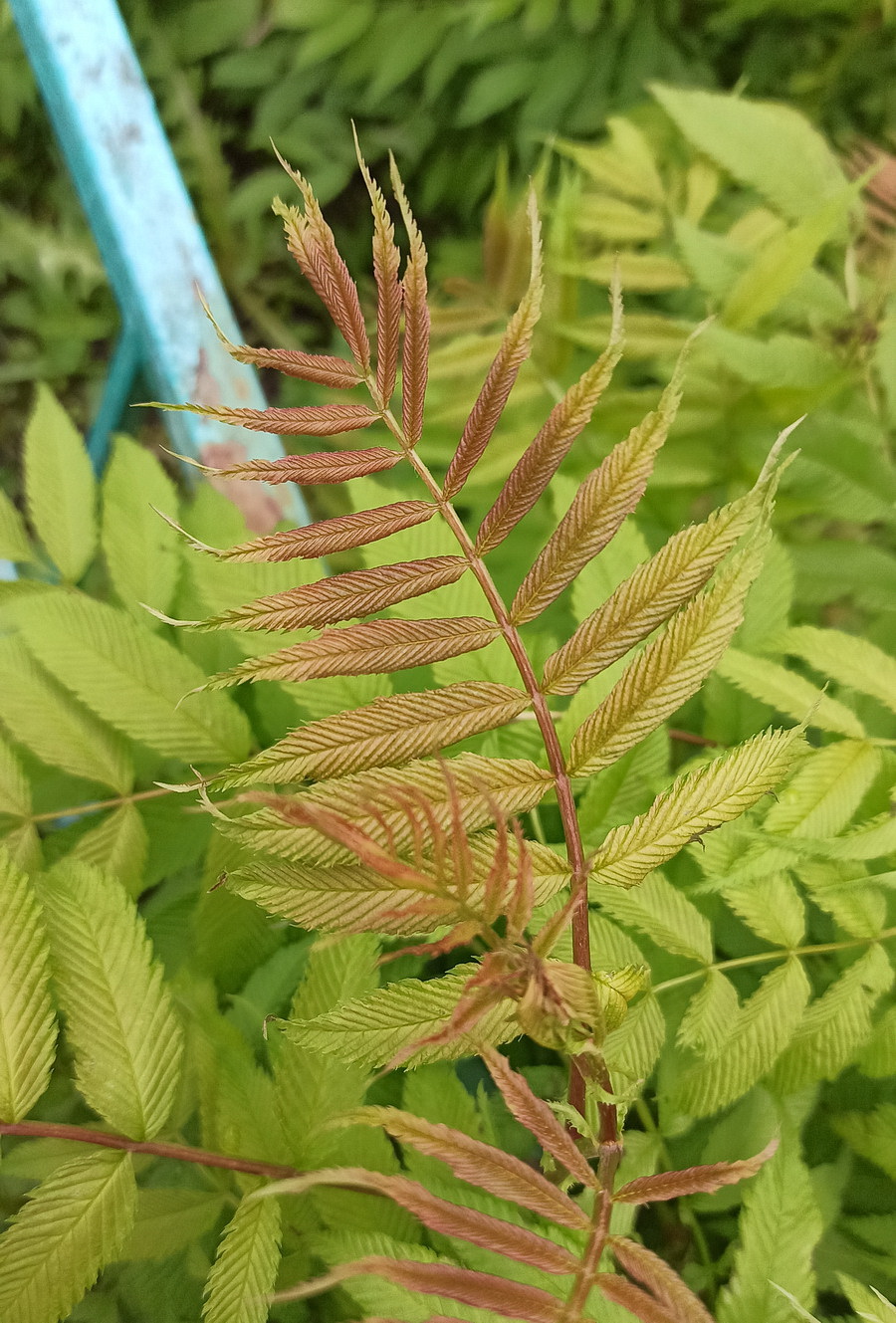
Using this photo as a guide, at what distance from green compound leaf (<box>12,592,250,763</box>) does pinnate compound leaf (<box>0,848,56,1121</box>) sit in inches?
10.1

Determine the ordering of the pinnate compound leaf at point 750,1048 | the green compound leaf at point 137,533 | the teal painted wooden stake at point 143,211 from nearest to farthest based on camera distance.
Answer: the pinnate compound leaf at point 750,1048
the green compound leaf at point 137,533
the teal painted wooden stake at point 143,211

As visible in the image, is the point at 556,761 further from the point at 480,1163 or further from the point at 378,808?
the point at 480,1163

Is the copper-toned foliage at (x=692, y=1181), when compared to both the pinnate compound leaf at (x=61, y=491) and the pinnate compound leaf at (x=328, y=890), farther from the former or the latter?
the pinnate compound leaf at (x=61, y=491)

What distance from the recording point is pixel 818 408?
4.34ft

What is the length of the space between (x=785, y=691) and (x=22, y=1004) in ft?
2.53

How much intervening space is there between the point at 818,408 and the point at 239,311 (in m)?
1.70

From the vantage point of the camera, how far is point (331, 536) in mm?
574

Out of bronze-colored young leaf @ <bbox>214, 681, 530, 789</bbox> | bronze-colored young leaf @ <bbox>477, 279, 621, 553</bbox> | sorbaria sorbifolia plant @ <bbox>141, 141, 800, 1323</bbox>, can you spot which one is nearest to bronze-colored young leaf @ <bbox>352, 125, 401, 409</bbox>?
sorbaria sorbifolia plant @ <bbox>141, 141, 800, 1323</bbox>

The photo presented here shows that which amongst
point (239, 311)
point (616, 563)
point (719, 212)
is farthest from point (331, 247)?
point (239, 311)

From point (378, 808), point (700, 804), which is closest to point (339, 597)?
point (378, 808)

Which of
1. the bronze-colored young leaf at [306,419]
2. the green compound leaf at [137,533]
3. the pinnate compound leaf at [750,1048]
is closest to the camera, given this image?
the bronze-colored young leaf at [306,419]

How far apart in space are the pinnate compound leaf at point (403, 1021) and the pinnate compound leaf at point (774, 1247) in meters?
0.36

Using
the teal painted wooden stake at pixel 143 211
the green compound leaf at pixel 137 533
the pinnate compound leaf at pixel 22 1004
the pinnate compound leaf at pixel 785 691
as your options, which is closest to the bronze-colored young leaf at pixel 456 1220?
the pinnate compound leaf at pixel 22 1004

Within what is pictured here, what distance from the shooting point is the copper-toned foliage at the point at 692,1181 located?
0.48 m
